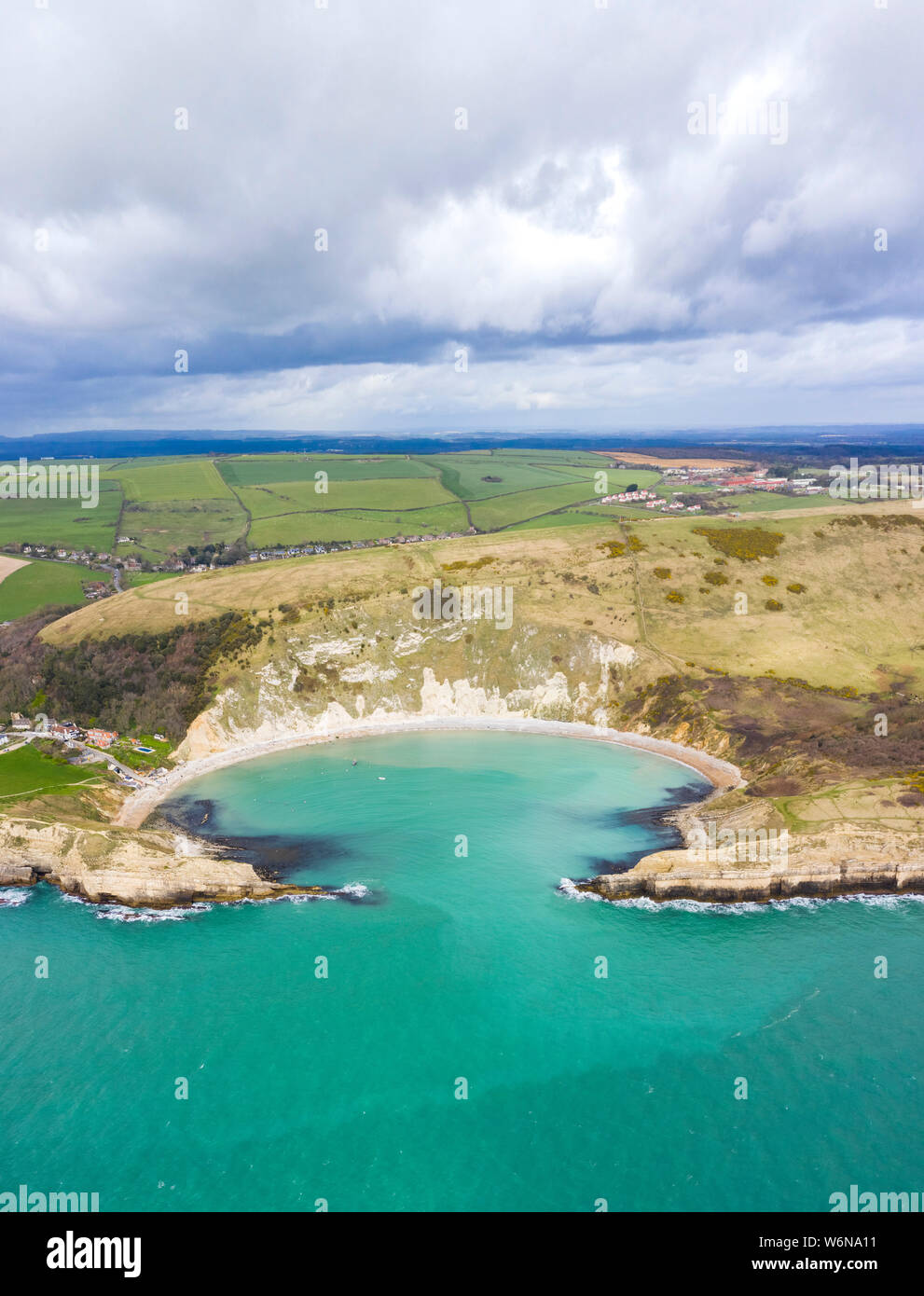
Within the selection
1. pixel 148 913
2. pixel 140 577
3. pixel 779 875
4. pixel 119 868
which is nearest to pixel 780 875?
pixel 779 875

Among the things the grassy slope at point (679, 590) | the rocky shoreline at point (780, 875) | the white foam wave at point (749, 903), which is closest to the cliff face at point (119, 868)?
the white foam wave at point (749, 903)

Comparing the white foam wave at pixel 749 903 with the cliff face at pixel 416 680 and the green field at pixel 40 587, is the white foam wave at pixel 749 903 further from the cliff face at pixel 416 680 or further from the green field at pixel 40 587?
the green field at pixel 40 587

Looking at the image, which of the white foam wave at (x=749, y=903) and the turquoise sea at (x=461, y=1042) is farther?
the white foam wave at (x=749, y=903)

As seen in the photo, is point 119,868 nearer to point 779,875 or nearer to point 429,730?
point 429,730

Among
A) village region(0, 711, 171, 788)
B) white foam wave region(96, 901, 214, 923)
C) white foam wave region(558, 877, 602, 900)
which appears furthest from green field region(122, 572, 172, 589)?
white foam wave region(558, 877, 602, 900)
